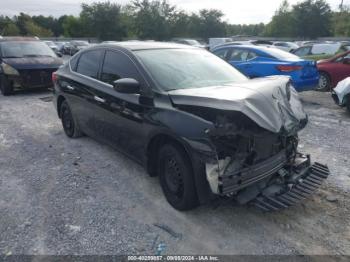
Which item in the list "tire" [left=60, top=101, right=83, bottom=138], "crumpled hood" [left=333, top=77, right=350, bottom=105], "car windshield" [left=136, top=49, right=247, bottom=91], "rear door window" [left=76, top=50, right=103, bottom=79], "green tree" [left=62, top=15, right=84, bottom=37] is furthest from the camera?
"green tree" [left=62, top=15, right=84, bottom=37]

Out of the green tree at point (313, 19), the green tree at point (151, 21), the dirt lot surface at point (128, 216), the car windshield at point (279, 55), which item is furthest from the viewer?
the green tree at point (313, 19)

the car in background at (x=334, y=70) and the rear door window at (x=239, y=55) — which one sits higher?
the rear door window at (x=239, y=55)

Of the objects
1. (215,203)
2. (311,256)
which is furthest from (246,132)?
(311,256)

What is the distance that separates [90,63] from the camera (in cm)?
494

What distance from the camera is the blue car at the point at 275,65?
7930 mm

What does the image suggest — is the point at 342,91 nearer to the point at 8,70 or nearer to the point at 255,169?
the point at 255,169

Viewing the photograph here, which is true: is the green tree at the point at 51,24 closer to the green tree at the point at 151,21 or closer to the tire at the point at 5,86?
the green tree at the point at 151,21

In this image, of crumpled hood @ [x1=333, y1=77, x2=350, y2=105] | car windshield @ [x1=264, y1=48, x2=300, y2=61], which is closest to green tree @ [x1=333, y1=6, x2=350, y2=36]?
car windshield @ [x1=264, y1=48, x2=300, y2=61]

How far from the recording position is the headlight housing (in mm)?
9703

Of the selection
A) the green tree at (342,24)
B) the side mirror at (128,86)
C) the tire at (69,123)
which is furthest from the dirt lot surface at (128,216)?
the green tree at (342,24)

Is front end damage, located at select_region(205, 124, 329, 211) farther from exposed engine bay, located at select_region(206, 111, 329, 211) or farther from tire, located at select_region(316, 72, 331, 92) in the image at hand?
tire, located at select_region(316, 72, 331, 92)

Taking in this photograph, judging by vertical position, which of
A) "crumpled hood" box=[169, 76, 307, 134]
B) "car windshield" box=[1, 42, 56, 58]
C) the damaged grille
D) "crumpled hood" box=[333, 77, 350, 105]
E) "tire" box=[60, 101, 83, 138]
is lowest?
"tire" box=[60, 101, 83, 138]

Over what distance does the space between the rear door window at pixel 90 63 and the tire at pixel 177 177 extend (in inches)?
76.4

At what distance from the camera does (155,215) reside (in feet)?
11.2
